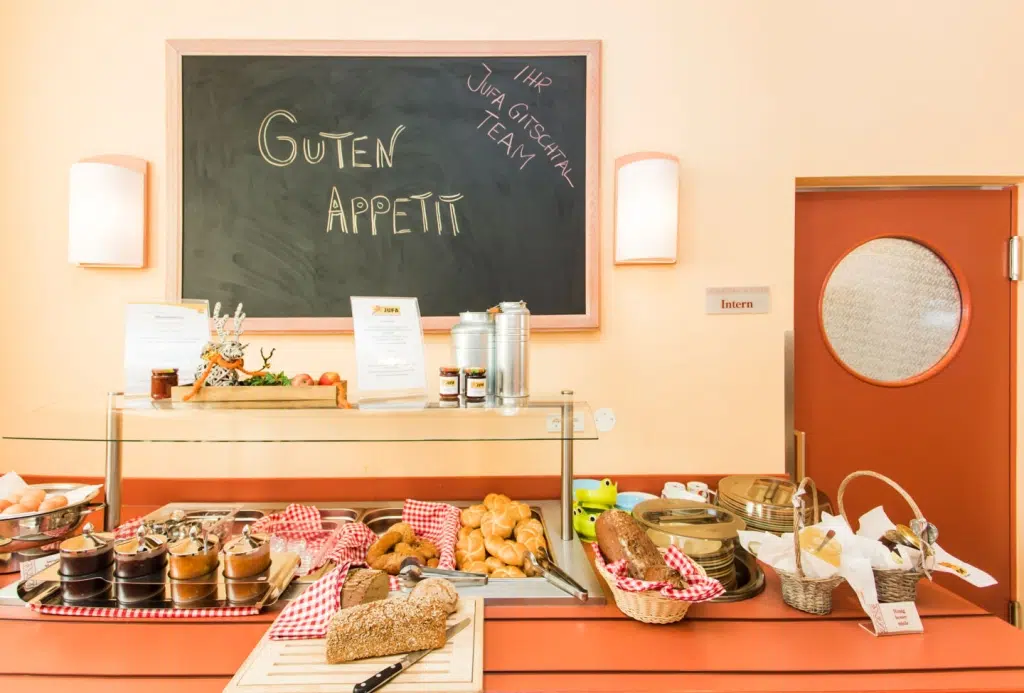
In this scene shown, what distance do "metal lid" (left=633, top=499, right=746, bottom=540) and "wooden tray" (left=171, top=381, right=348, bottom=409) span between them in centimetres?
101

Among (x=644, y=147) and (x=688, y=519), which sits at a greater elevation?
(x=644, y=147)

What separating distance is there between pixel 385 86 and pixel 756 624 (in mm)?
2195

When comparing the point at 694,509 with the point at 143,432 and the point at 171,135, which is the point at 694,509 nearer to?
the point at 143,432

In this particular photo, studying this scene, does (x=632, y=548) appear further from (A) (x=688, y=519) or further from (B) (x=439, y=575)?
(B) (x=439, y=575)

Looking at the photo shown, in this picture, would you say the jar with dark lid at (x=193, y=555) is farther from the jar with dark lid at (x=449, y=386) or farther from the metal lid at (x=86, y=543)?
the jar with dark lid at (x=449, y=386)

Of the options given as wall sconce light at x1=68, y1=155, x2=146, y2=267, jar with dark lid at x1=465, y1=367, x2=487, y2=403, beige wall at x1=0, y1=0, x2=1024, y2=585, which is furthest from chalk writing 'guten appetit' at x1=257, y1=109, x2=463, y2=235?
jar with dark lid at x1=465, y1=367, x2=487, y2=403

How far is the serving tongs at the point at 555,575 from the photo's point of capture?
1.32 m

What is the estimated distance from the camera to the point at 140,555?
1.28 meters

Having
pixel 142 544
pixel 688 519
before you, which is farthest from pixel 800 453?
pixel 142 544

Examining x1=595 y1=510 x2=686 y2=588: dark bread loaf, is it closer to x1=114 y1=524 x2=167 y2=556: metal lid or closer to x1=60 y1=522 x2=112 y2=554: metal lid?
x1=114 y1=524 x2=167 y2=556: metal lid

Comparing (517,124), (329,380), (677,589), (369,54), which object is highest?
(369,54)

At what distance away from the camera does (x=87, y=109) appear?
6.50 feet

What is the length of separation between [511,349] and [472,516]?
23.9 inches

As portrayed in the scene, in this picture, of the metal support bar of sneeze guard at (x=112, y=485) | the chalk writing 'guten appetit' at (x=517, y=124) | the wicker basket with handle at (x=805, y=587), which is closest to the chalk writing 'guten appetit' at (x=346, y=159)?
the chalk writing 'guten appetit' at (x=517, y=124)
